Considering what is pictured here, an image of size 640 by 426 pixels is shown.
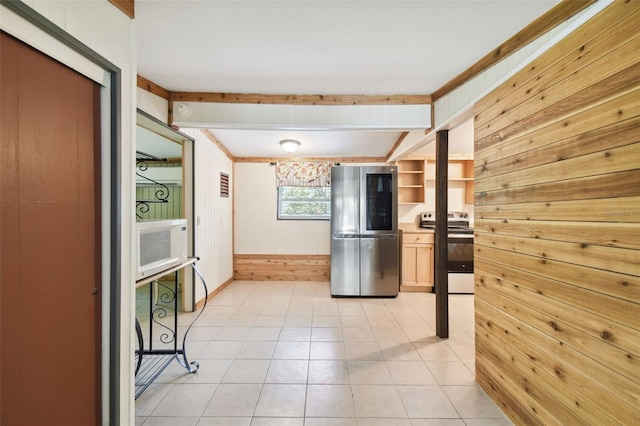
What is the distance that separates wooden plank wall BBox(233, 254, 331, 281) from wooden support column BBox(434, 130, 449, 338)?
2.46 metres

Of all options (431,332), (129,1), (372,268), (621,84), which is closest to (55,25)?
(129,1)

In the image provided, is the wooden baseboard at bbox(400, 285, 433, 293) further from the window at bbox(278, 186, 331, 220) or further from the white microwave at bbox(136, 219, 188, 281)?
the white microwave at bbox(136, 219, 188, 281)

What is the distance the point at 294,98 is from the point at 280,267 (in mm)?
3112

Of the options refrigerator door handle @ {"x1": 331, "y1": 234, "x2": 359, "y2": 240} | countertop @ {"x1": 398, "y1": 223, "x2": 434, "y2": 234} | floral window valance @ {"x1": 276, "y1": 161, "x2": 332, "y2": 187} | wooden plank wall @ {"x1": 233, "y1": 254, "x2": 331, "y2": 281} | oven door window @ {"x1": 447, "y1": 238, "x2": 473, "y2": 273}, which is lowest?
wooden plank wall @ {"x1": 233, "y1": 254, "x2": 331, "y2": 281}

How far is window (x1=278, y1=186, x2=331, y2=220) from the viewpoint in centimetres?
501

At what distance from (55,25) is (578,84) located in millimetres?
2158

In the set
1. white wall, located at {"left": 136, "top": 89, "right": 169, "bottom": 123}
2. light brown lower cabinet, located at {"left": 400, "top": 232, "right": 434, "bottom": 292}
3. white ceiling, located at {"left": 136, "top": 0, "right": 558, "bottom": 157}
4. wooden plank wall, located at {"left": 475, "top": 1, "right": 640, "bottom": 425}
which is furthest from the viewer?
light brown lower cabinet, located at {"left": 400, "top": 232, "right": 434, "bottom": 292}

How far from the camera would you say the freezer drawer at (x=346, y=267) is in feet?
13.1

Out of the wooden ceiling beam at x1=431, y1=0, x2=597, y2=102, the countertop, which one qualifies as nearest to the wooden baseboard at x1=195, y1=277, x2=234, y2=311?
the countertop

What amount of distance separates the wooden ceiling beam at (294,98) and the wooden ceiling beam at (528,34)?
1.60 ft

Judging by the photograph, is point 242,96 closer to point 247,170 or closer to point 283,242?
point 247,170

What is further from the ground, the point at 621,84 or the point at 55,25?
the point at 55,25

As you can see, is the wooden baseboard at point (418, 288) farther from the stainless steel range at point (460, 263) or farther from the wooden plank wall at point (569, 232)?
the wooden plank wall at point (569, 232)

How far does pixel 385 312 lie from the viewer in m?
3.42
